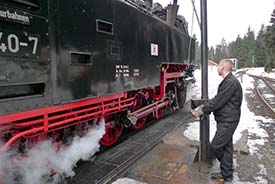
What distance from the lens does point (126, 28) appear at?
412 centimetres

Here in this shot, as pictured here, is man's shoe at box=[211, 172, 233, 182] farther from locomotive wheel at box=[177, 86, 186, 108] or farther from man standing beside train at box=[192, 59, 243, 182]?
locomotive wheel at box=[177, 86, 186, 108]

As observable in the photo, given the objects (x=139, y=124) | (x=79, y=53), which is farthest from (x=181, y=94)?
(x=79, y=53)

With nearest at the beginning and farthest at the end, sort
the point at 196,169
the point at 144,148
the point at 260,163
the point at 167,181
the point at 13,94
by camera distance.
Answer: the point at 13,94 < the point at 167,181 < the point at 196,169 < the point at 260,163 < the point at 144,148

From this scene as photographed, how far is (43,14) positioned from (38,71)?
0.55m

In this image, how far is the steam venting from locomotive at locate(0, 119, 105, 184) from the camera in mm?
2773

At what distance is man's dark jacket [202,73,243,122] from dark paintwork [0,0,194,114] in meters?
1.43

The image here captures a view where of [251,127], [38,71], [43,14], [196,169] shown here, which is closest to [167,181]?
[196,169]

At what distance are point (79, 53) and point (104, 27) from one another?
2.46 feet

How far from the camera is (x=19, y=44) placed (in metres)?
2.30

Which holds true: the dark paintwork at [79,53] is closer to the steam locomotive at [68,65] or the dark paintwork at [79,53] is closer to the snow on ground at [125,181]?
the steam locomotive at [68,65]

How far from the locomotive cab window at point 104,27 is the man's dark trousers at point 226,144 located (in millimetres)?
1987

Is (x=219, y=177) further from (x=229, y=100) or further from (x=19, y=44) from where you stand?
(x=19, y=44)

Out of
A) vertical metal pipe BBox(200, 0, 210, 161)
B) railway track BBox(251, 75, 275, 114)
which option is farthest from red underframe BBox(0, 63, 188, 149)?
railway track BBox(251, 75, 275, 114)

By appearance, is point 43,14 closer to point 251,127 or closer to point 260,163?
point 260,163
